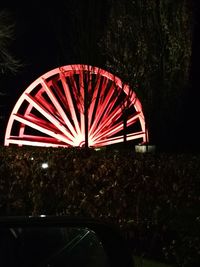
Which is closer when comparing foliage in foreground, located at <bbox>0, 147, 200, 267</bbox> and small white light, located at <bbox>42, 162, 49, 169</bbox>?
foliage in foreground, located at <bbox>0, 147, 200, 267</bbox>

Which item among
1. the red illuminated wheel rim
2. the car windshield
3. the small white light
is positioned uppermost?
the red illuminated wheel rim

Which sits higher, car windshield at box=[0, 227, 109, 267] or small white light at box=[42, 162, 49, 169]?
small white light at box=[42, 162, 49, 169]

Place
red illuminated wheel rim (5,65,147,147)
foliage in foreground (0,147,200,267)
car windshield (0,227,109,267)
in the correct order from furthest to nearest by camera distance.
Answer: red illuminated wheel rim (5,65,147,147), foliage in foreground (0,147,200,267), car windshield (0,227,109,267)

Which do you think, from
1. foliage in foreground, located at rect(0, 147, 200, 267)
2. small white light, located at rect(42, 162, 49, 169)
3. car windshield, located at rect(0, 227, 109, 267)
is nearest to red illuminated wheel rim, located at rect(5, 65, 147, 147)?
small white light, located at rect(42, 162, 49, 169)

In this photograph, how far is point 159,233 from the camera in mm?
8758

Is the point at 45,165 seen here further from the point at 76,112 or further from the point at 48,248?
the point at 48,248

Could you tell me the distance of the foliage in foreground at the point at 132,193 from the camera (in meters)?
8.10

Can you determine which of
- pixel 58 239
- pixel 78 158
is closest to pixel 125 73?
pixel 78 158

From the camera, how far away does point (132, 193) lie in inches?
364

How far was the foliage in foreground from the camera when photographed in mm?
8102

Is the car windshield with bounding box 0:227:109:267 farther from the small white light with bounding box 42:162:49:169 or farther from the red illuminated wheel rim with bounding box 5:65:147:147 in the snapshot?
Result: the red illuminated wheel rim with bounding box 5:65:147:147

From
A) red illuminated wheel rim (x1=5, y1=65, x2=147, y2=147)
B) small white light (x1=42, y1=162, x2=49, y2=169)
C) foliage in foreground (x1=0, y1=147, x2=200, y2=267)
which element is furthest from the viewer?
red illuminated wheel rim (x1=5, y1=65, x2=147, y2=147)

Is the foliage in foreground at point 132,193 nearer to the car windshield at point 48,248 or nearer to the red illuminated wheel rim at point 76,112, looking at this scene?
the red illuminated wheel rim at point 76,112

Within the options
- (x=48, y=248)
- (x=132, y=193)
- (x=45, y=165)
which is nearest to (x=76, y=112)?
(x=45, y=165)
